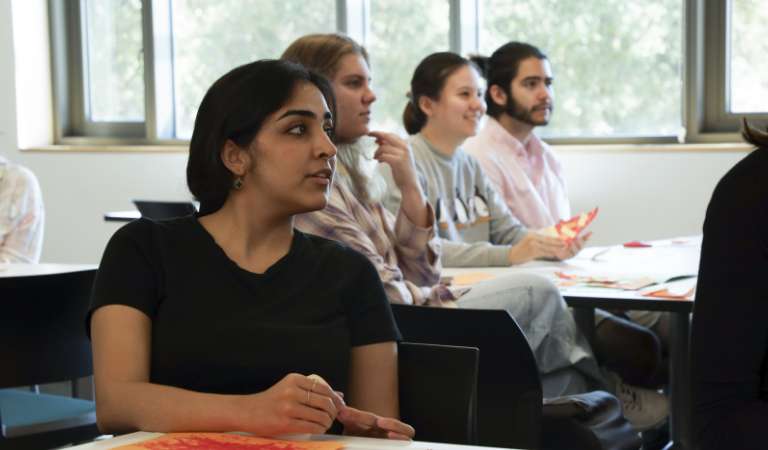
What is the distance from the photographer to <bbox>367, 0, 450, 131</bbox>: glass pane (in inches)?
238

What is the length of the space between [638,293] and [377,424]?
4.43 feet

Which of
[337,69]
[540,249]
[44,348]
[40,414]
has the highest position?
[337,69]

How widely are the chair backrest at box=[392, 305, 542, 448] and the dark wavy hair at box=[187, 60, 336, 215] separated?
48 centimetres

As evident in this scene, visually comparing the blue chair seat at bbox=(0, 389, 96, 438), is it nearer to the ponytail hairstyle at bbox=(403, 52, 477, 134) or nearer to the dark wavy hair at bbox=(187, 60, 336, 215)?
the dark wavy hair at bbox=(187, 60, 336, 215)

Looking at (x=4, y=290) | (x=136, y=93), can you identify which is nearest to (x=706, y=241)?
(x=4, y=290)

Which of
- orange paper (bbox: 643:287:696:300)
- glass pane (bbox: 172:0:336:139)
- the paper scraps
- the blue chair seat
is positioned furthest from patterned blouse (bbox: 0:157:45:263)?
orange paper (bbox: 643:287:696:300)

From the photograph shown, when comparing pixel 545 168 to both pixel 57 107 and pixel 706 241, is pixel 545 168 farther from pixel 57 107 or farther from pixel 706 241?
pixel 57 107

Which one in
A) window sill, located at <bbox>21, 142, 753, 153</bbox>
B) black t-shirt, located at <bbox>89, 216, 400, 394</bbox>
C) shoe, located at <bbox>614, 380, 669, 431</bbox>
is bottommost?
shoe, located at <bbox>614, 380, 669, 431</bbox>

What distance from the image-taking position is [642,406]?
331cm

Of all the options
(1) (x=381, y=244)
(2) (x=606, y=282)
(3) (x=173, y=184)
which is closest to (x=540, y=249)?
(2) (x=606, y=282)

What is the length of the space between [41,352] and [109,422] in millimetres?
1121

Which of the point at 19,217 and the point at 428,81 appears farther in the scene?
the point at 428,81

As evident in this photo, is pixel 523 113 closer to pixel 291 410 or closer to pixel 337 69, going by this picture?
A: pixel 337 69

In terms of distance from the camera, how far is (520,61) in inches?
184
